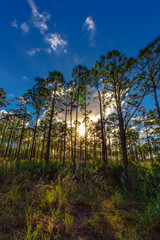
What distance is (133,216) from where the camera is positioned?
9.13ft

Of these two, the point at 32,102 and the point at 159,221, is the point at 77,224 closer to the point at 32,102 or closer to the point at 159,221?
the point at 159,221

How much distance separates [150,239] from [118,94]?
7647 mm

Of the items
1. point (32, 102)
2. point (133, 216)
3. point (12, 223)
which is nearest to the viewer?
point (12, 223)

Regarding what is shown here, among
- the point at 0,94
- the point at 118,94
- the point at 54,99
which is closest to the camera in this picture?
the point at 118,94

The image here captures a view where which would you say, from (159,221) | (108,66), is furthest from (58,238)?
(108,66)

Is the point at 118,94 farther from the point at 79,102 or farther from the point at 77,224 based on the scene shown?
the point at 79,102

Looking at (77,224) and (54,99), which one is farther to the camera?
(54,99)

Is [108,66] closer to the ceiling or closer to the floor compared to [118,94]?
closer to the ceiling

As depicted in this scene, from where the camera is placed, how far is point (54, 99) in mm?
15836

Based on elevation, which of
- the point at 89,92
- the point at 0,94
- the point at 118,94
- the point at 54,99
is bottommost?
the point at 118,94

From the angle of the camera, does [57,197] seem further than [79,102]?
No

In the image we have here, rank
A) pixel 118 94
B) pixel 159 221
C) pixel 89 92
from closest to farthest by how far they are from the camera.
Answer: pixel 159 221 → pixel 118 94 → pixel 89 92

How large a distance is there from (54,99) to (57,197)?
14105mm

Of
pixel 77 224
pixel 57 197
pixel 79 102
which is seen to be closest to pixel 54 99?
pixel 79 102
